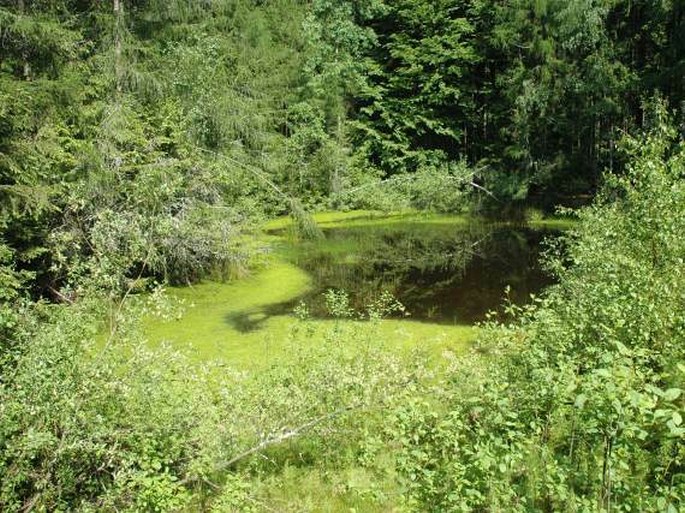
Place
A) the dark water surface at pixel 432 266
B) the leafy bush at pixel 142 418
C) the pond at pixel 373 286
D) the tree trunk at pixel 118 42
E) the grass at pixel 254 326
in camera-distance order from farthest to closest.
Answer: the dark water surface at pixel 432 266 < the tree trunk at pixel 118 42 < the pond at pixel 373 286 < the grass at pixel 254 326 < the leafy bush at pixel 142 418

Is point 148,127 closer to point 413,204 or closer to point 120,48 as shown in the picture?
point 120,48

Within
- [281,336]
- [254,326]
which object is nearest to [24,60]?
[254,326]

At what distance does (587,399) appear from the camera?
313 cm

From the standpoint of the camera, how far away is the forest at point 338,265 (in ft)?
13.3

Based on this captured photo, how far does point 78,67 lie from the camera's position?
11516mm

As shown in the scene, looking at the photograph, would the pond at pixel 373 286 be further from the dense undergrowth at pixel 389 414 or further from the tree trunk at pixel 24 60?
the tree trunk at pixel 24 60

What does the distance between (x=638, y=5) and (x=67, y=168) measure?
23.7 meters

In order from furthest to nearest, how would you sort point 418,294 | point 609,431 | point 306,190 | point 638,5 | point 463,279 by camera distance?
point 306,190
point 638,5
point 463,279
point 418,294
point 609,431

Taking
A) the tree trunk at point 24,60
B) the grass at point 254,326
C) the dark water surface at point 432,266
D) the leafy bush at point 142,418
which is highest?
the tree trunk at point 24,60

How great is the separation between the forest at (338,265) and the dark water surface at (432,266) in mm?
133

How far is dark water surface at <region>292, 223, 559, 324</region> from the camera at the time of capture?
13.2m

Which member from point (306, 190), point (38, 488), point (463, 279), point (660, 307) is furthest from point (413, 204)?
point (38, 488)

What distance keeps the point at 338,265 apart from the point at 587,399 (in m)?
14.1

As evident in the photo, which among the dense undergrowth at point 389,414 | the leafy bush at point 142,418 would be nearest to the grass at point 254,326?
the leafy bush at point 142,418
